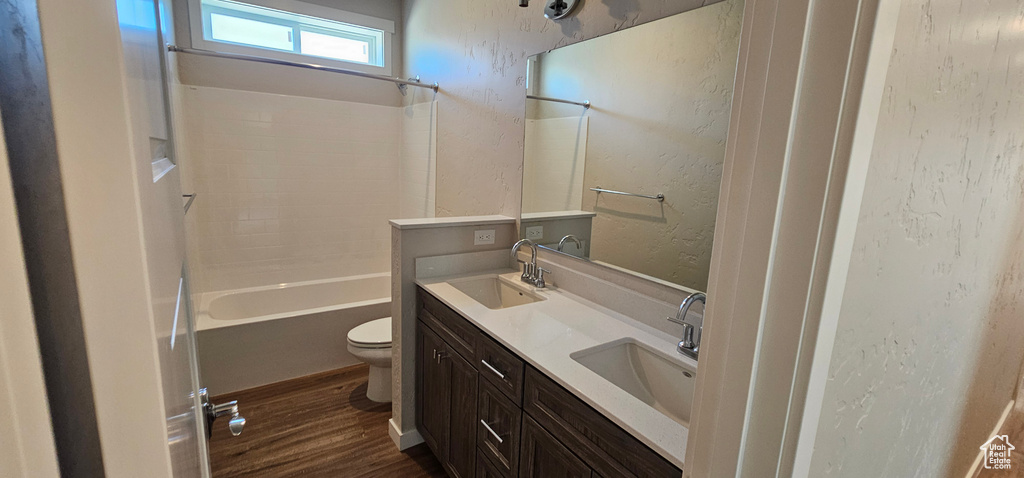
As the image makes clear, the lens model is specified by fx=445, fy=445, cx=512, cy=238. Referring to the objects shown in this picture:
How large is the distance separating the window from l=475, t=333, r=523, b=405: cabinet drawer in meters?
2.85

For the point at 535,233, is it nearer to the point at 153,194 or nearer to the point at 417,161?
the point at 417,161

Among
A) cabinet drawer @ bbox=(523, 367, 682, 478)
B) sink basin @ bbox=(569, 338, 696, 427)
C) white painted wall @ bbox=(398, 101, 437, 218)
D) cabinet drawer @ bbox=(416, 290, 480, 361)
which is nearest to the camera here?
cabinet drawer @ bbox=(523, 367, 682, 478)

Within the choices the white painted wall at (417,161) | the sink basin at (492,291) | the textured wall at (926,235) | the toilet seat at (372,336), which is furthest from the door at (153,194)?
Answer: the white painted wall at (417,161)

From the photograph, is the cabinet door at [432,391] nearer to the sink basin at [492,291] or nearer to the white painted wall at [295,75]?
the sink basin at [492,291]

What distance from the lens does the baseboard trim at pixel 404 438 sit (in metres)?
2.21

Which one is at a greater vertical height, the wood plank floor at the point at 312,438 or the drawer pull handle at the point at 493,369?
the drawer pull handle at the point at 493,369

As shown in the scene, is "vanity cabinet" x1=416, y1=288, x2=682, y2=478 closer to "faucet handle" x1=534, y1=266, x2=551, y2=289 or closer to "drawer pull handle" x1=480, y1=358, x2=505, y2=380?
"drawer pull handle" x1=480, y1=358, x2=505, y2=380

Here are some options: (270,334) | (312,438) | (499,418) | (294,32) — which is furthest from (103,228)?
(294,32)

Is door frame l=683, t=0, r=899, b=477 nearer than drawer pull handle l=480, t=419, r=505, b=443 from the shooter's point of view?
Yes

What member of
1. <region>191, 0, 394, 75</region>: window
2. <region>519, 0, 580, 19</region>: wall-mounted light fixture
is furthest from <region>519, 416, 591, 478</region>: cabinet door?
<region>191, 0, 394, 75</region>: window

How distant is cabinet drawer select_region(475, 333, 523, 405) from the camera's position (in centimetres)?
143

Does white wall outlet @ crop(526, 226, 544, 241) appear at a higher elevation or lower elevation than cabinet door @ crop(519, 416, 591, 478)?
higher

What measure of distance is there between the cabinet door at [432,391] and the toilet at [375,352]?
46 centimetres

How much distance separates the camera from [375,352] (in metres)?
2.53
